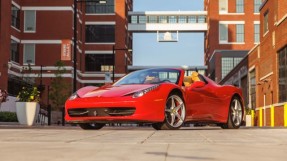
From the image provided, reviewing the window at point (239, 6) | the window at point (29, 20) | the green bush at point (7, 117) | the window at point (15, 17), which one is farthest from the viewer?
the window at point (239, 6)

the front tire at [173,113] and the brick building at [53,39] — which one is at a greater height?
the brick building at [53,39]

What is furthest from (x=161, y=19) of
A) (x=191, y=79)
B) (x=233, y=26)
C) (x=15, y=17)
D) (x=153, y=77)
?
(x=153, y=77)

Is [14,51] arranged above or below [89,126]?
above

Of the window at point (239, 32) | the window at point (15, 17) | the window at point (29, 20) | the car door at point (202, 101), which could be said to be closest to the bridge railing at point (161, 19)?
the window at point (239, 32)

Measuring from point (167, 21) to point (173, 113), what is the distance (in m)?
69.0

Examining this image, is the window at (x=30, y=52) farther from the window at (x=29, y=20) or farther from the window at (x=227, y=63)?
the window at (x=227, y=63)

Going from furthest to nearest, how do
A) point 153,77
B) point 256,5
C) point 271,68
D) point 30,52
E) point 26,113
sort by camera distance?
point 256,5 → point 30,52 → point 271,68 → point 26,113 → point 153,77

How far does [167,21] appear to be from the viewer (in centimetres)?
7925

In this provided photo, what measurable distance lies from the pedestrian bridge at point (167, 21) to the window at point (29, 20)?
2125 centimetres

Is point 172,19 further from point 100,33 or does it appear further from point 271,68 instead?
point 271,68

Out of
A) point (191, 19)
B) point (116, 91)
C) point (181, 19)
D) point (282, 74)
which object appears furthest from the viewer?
point (191, 19)

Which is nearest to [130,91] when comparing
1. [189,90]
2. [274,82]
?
[189,90]

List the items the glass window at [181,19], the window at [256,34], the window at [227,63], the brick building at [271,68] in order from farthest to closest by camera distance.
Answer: the glass window at [181,19] → the window at [256,34] → the window at [227,63] → the brick building at [271,68]

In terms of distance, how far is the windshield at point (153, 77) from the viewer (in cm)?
1123
